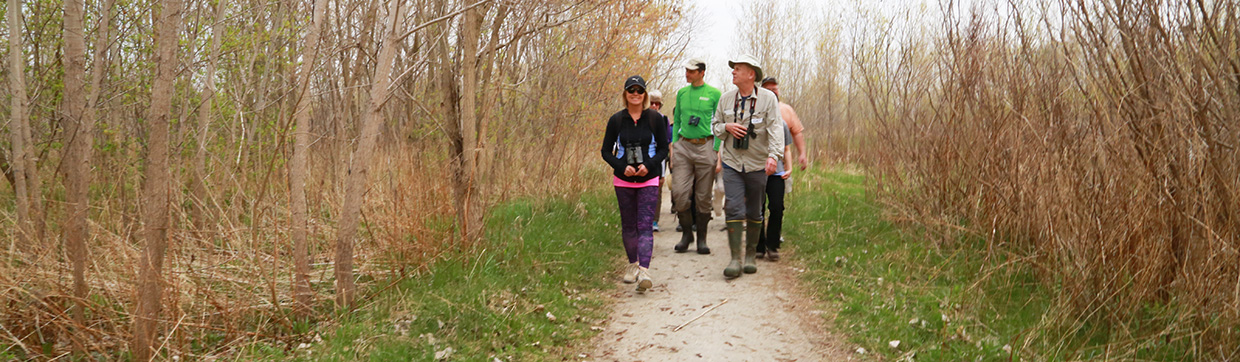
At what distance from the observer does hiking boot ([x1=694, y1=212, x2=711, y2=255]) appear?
261 inches

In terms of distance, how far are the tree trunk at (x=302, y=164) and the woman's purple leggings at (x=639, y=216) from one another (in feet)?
7.01

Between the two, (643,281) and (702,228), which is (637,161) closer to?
(643,281)

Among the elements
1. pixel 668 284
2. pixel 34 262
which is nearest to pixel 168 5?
pixel 34 262

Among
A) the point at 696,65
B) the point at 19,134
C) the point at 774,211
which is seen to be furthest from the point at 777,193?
the point at 19,134

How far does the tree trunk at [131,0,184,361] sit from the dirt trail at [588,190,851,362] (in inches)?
87.1

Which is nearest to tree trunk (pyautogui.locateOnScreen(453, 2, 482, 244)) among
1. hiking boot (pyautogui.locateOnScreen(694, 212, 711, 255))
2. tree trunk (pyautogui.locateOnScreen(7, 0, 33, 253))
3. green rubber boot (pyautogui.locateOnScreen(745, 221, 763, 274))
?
hiking boot (pyautogui.locateOnScreen(694, 212, 711, 255))

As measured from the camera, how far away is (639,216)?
5.52 meters

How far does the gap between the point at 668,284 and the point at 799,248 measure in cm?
174

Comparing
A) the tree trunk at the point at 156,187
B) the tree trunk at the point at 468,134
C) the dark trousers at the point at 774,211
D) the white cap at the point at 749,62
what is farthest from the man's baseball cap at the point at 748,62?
the tree trunk at the point at 156,187

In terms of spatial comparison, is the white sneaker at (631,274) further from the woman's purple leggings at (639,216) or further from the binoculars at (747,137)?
the binoculars at (747,137)

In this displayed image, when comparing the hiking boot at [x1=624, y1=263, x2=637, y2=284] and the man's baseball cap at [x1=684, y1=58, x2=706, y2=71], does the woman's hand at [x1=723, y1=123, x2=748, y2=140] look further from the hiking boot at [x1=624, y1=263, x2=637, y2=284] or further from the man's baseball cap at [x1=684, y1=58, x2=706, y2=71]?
the hiking boot at [x1=624, y1=263, x2=637, y2=284]

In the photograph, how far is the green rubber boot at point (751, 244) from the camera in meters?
5.91

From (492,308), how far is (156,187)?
195cm

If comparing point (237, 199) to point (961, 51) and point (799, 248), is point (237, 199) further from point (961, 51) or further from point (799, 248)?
point (961, 51)
